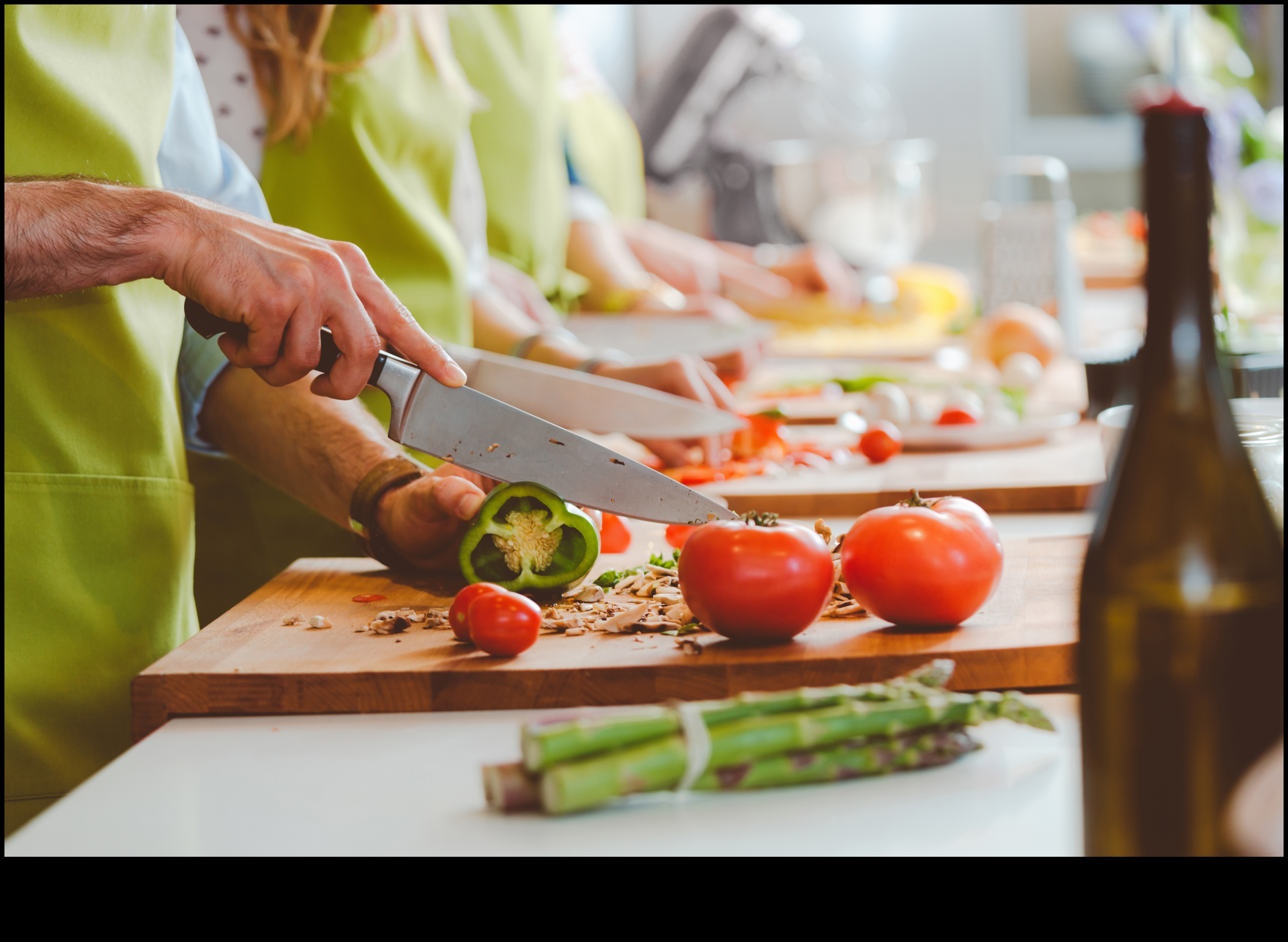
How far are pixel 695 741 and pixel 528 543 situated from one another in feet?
1.27

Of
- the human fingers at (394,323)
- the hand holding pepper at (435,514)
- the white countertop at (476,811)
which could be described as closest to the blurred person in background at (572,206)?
the hand holding pepper at (435,514)

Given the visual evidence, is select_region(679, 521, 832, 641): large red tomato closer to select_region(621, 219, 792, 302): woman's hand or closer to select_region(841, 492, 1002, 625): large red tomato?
select_region(841, 492, 1002, 625): large red tomato

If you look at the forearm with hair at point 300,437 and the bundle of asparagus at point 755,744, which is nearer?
the bundle of asparagus at point 755,744

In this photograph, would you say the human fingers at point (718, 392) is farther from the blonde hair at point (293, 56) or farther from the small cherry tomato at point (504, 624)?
the small cherry tomato at point (504, 624)

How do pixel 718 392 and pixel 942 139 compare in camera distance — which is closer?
pixel 718 392

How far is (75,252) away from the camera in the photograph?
0.88m

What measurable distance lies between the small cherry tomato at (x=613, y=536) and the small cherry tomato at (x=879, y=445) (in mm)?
444

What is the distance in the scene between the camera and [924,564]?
797 mm

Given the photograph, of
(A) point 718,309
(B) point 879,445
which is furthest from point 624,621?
(A) point 718,309

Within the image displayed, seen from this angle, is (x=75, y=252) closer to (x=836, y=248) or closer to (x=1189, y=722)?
(x=1189, y=722)

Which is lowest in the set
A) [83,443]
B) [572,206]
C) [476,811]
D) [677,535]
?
[476,811]

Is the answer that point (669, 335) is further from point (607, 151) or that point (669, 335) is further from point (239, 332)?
point (607, 151)

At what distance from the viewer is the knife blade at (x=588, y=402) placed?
1240mm
